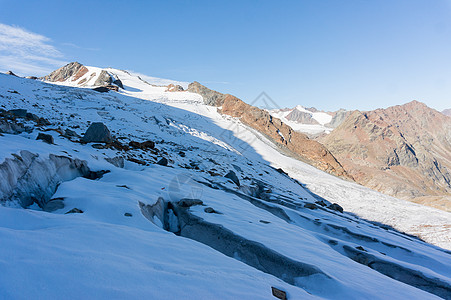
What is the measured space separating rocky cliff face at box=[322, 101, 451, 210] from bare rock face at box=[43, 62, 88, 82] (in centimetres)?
10141

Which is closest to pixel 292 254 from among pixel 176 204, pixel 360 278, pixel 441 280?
pixel 360 278

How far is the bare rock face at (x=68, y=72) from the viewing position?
220 ft

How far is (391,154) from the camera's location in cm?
10912

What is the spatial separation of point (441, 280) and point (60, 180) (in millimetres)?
11106

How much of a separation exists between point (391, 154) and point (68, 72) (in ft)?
453

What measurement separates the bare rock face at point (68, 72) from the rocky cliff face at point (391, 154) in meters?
101

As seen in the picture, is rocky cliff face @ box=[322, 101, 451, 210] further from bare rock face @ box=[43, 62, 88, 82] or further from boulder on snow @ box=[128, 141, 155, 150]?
bare rock face @ box=[43, 62, 88, 82]

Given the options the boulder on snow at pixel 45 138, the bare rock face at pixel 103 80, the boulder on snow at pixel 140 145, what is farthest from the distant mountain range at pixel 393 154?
the boulder on snow at pixel 45 138

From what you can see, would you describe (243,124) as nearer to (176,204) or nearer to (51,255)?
(176,204)

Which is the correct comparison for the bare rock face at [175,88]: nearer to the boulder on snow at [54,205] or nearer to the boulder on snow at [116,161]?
the boulder on snow at [116,161]

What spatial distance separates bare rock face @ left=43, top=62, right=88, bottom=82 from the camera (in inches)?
2643

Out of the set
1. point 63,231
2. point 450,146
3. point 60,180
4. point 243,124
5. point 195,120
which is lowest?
point 60,180

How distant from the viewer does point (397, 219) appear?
17297 mm

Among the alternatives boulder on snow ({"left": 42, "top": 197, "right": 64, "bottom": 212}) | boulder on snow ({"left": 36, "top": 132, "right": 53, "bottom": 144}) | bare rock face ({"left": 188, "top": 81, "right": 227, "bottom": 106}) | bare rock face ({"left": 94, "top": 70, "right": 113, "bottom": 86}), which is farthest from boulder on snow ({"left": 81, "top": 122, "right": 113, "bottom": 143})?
bare rock face ({"left": 94, "top": 70, "right": 113, "bottom": 86})
